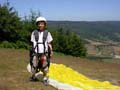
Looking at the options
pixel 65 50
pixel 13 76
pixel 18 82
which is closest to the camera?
pixel 18 82

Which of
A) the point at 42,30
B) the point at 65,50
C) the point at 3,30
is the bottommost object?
the point at 65,50

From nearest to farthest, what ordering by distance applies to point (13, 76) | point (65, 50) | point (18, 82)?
point (18, 82) < point (13, 76) < point (65, 50)

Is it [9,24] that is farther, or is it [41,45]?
[9,24]

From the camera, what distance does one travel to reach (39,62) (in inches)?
435

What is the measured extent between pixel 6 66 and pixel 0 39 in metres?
27.7

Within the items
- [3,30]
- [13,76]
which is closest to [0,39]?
[3,30]

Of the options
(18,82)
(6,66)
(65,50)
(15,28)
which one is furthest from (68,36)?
(18,82)

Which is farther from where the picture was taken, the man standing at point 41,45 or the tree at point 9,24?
the tree at point 9,24

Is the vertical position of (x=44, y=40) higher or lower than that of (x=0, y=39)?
higher

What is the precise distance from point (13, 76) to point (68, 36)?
2006 inches

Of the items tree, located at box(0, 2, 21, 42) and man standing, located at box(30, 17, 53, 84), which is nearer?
→ man standing, located at box(30, 17, 53, 84)

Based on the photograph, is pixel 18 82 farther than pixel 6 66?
No

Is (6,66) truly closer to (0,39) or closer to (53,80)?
(53,80)

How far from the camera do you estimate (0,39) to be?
42875mm
